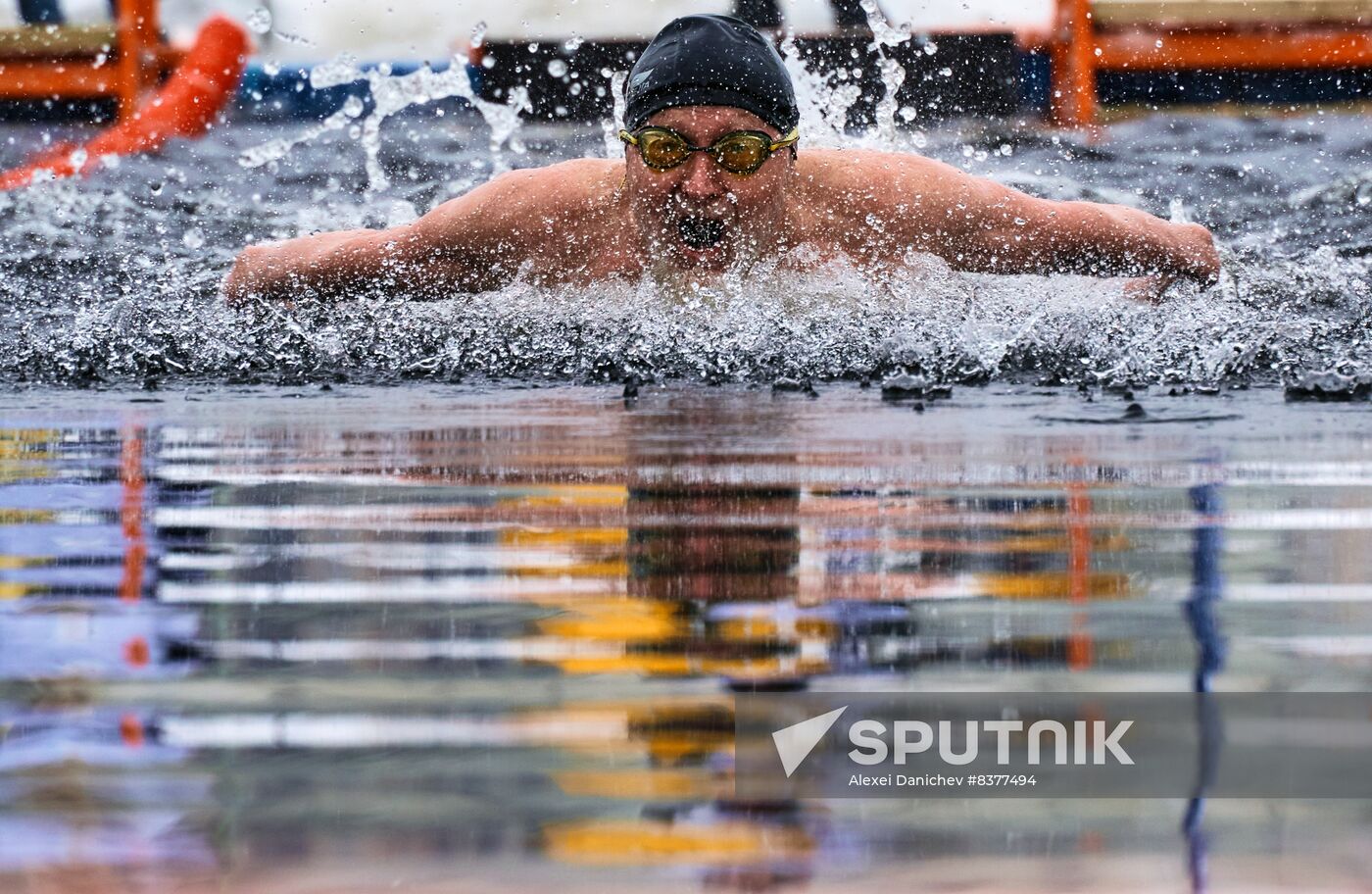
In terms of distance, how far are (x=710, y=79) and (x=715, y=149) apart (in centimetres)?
27

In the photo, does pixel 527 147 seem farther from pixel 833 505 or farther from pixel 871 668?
pixel 871 668

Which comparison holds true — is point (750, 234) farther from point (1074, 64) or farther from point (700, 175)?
point (1074, 64)

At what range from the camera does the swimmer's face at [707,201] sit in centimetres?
463

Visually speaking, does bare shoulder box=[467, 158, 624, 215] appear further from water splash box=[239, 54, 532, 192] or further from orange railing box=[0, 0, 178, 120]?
orange railing box=[0, 0, 178, 120]

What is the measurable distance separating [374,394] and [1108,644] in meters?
2.53

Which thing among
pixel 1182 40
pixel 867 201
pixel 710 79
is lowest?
pixel 867 201

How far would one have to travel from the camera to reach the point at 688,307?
15.4 feet

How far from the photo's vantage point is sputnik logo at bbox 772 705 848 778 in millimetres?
1125

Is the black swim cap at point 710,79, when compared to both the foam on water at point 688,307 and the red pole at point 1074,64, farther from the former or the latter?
the red pole at point 1074,64

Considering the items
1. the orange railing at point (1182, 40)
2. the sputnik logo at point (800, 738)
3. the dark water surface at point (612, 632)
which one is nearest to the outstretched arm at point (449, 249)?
the dark water surface at point (612, 632)

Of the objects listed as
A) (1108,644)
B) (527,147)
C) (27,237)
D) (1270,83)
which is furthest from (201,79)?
(1108,644)

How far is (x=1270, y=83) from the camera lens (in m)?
11.2

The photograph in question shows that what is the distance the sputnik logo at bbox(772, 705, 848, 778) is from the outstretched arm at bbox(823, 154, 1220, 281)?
372 centimetres

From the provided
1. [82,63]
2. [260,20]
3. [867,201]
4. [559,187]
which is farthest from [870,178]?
[82,63]
